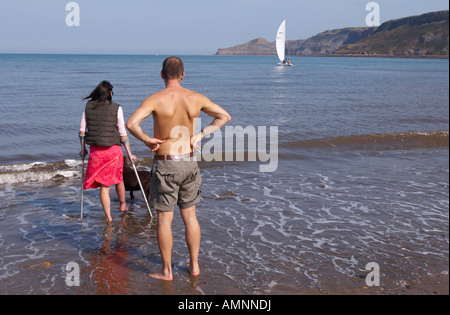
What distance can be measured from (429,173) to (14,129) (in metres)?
11.8

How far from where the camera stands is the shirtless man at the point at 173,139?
4.00 metres

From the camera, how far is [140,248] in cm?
534

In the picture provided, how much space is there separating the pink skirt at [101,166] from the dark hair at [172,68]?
7.06 feet

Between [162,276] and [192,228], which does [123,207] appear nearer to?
[162,276]

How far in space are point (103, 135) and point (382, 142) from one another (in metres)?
9.35

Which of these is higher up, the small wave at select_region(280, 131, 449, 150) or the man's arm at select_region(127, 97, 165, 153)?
the man's arm at select_region(127, 97, 165, 153)

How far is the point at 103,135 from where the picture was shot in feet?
18.9

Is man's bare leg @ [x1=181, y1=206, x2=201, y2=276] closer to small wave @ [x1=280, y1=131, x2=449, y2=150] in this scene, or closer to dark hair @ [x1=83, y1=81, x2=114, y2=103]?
dark hair @ [x1=83, y1=81, x2=114, y2=103]

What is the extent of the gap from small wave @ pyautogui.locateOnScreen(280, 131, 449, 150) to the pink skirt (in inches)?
272

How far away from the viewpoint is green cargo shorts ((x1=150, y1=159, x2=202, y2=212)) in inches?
161

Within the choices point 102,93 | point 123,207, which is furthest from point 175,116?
point 123,207

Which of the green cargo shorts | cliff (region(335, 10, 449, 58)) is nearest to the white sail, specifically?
cliff (region(335, 10, 449, 58))

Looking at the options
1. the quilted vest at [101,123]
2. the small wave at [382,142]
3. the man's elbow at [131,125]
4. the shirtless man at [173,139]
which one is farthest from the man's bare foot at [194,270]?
the small wave at [382,142]

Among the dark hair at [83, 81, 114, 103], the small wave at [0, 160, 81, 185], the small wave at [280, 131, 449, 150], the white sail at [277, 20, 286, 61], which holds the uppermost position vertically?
the white sail at [277, 20, 286, 61]
